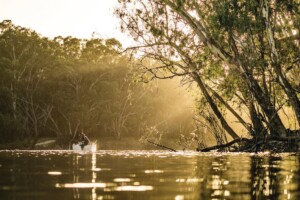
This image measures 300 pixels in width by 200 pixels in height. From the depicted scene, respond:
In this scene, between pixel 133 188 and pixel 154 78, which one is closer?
pixel 133 188

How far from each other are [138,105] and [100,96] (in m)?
6.05

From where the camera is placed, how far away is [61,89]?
218 feet

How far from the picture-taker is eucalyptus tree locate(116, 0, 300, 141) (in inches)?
627

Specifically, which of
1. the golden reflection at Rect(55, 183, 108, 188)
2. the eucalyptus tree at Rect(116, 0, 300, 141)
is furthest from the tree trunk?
the golden reflection at Rect(55, 183, 108, 188)

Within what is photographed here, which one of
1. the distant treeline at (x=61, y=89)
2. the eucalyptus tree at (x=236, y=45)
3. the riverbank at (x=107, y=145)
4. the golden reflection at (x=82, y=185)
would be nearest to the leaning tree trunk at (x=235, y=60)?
the eucalyptus tree at (x=236, y=45)

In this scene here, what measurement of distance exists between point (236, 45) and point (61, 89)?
49.6 metres

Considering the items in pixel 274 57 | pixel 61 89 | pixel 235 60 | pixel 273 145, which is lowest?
pixel 273 145

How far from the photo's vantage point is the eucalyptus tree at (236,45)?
627 inches

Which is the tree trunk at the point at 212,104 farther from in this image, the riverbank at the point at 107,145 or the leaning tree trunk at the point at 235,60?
the riverbank at the point at 107,145

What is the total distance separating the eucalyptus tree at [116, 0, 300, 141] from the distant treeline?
4299 cm

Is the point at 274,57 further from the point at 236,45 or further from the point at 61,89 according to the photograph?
the point at 61,89

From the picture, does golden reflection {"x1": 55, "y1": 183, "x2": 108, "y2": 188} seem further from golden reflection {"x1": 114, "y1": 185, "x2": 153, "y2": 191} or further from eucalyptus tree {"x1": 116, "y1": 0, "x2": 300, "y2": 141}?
eucalyptus tree {"x1": 116, "y1": 0, "x2": 300, "y2": 141}

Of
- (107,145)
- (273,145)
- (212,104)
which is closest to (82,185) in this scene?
(273,145)

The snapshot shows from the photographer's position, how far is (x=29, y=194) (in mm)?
5023
